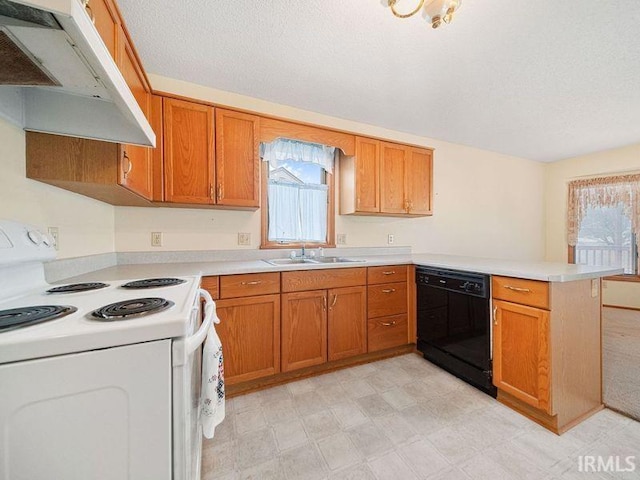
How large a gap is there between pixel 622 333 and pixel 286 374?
369cm

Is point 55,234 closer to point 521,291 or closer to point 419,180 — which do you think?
point 521,291

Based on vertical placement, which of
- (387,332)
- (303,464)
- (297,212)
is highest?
(297,212)

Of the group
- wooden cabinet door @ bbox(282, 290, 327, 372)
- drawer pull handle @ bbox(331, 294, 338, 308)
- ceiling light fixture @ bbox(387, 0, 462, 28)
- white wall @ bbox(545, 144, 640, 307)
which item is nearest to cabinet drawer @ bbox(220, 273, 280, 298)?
wooden cabinet door @ bbox(282, 290, 327, 372)

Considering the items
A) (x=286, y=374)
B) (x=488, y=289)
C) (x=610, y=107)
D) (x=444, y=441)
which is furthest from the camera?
(x=610, y=107)

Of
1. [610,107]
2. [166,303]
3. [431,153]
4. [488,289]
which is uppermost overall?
[610,107]

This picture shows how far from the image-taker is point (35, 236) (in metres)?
1.03

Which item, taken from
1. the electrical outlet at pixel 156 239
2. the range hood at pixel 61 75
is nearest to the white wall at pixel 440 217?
the electrical outlet at pixel 156 239

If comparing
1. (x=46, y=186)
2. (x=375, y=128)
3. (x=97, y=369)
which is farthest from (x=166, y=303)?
(x=375, y=128)

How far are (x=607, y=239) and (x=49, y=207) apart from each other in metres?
6.27

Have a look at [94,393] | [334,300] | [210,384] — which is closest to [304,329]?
[334,300]

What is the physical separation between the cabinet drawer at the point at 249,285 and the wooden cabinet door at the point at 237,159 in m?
0.60

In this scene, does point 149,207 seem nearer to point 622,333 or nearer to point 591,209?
point 622,333

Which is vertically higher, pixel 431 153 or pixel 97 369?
pixel 431 153

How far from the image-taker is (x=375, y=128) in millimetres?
2951
